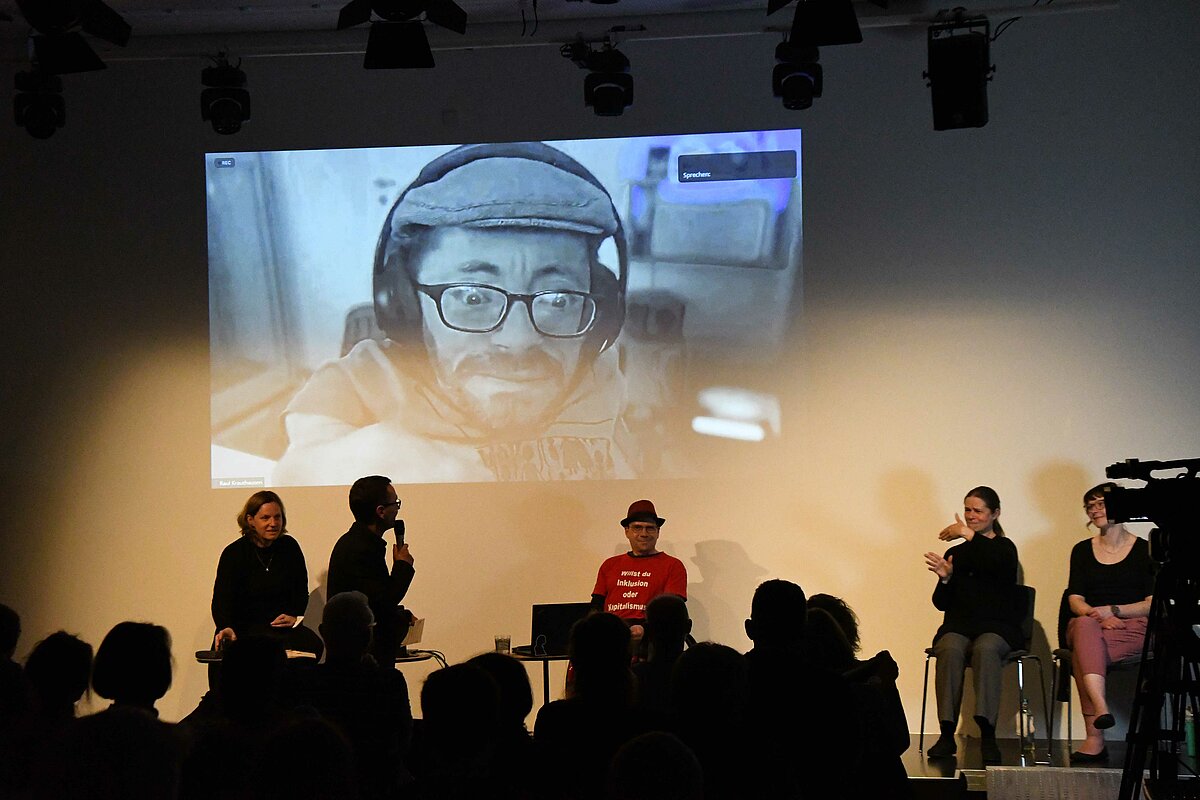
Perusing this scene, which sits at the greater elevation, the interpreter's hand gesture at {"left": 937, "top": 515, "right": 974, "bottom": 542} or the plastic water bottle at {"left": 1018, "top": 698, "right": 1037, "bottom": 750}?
the interpreter's hand gesture at {"left": 937, "top": 515, "right": 974, "bottom": 542}

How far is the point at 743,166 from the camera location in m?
6.41

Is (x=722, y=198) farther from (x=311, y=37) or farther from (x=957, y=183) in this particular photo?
(x=311, y=37)

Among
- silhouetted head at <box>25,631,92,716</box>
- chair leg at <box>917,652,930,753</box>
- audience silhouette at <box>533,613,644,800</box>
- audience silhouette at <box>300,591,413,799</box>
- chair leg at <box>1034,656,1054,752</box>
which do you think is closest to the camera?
audience silhouette at <box>533,613,644,800</box>

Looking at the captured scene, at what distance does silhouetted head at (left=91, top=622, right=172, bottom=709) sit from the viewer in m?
2.50

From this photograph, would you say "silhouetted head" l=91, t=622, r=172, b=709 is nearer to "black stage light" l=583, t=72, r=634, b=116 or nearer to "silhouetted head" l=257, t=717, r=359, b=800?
"silhouetted head" l=257, t=717, r=359, b=800

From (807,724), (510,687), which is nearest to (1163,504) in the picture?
(807,724)

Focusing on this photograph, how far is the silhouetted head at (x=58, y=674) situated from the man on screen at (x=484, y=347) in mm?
3902

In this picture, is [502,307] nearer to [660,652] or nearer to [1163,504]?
[660,652]

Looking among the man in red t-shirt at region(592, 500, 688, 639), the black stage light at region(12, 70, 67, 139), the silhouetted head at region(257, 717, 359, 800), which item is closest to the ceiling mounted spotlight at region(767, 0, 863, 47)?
the man in red t-shirt at region(592, 500, 688, 639)

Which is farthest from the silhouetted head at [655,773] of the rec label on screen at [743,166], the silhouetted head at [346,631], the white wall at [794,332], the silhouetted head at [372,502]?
the rec label on screen at [743,166]

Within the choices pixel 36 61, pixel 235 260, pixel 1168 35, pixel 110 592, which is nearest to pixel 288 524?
pixel 110 592

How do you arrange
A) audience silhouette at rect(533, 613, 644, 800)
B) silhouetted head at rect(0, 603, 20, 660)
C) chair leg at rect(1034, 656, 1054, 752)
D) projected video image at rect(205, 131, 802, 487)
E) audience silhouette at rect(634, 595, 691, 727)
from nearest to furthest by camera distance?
audience silhouette at rect(533, 613, 644, 800)
silhouetted head at rect(0, 603, 20, 660)
audience silhouette at rect(634, 595, 691, 727)
chair leg at rect(1034, 656, 1054, 752)
projected video image at rect(205, 131, 802, 487)

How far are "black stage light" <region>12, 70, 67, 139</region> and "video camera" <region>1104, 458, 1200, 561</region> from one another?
17.2ft

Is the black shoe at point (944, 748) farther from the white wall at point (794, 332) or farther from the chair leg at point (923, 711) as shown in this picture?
the white wall at point (794, 332)
